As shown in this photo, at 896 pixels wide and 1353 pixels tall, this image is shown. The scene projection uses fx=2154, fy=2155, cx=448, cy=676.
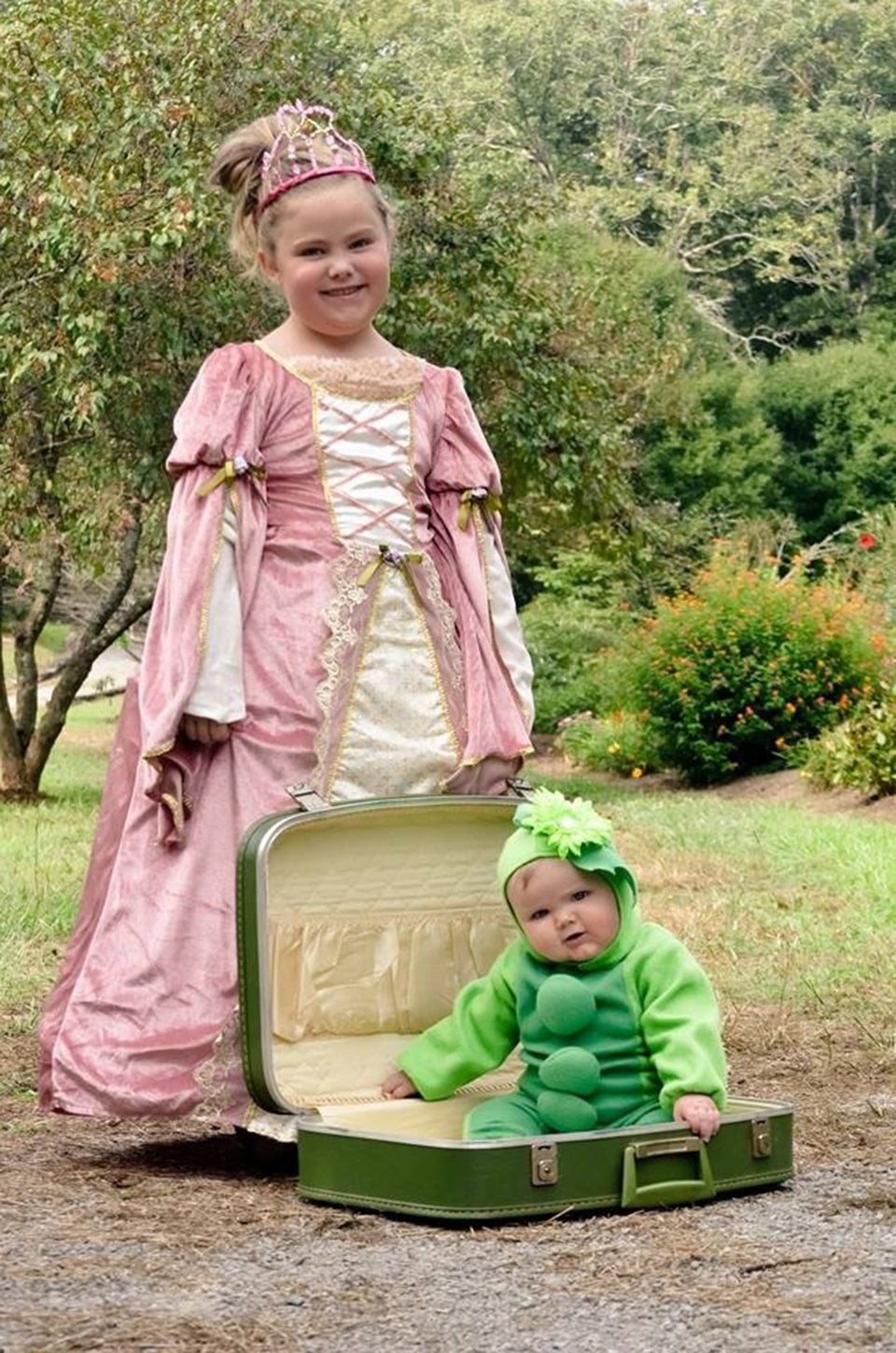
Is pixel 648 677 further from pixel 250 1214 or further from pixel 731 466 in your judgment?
pixel 250 1214

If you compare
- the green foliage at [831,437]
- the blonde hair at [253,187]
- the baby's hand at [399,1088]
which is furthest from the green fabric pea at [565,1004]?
the green foliage at [831,437]

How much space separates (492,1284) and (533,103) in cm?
3623

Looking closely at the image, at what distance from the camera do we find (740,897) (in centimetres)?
763

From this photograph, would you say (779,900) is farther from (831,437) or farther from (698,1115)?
(831,437)

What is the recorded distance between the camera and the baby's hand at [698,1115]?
3.33 meters

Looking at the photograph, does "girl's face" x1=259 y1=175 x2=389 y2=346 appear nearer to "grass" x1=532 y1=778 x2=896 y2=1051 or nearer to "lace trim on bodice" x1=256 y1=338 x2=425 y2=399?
"lace trim on bodice" x1=256 y1=338 x2=425 y2=399

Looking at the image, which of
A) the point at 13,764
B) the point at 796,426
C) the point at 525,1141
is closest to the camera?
the point at 525,1141

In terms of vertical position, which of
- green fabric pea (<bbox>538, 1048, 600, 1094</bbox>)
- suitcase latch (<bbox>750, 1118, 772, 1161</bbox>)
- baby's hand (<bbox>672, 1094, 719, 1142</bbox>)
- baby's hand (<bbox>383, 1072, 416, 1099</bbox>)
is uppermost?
green fabric pea (<bbox>538, 1048, 600, 1094</bbox>)

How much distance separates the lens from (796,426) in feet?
86.0

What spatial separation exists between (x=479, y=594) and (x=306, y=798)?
24.0 inches

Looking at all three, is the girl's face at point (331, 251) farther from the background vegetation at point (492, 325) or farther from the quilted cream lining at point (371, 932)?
the background vegetation at point (492, 325)

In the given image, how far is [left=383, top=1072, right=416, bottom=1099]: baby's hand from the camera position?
12.6 ft

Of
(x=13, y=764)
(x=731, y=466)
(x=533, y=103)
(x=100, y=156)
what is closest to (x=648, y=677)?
(x=13, y=764)

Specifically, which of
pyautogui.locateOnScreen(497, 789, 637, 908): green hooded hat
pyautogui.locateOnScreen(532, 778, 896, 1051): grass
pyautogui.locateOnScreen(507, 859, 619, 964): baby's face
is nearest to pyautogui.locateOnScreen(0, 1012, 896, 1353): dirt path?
pyautogui.locateOnScreen(507, 859, 619, 964): baby's face
